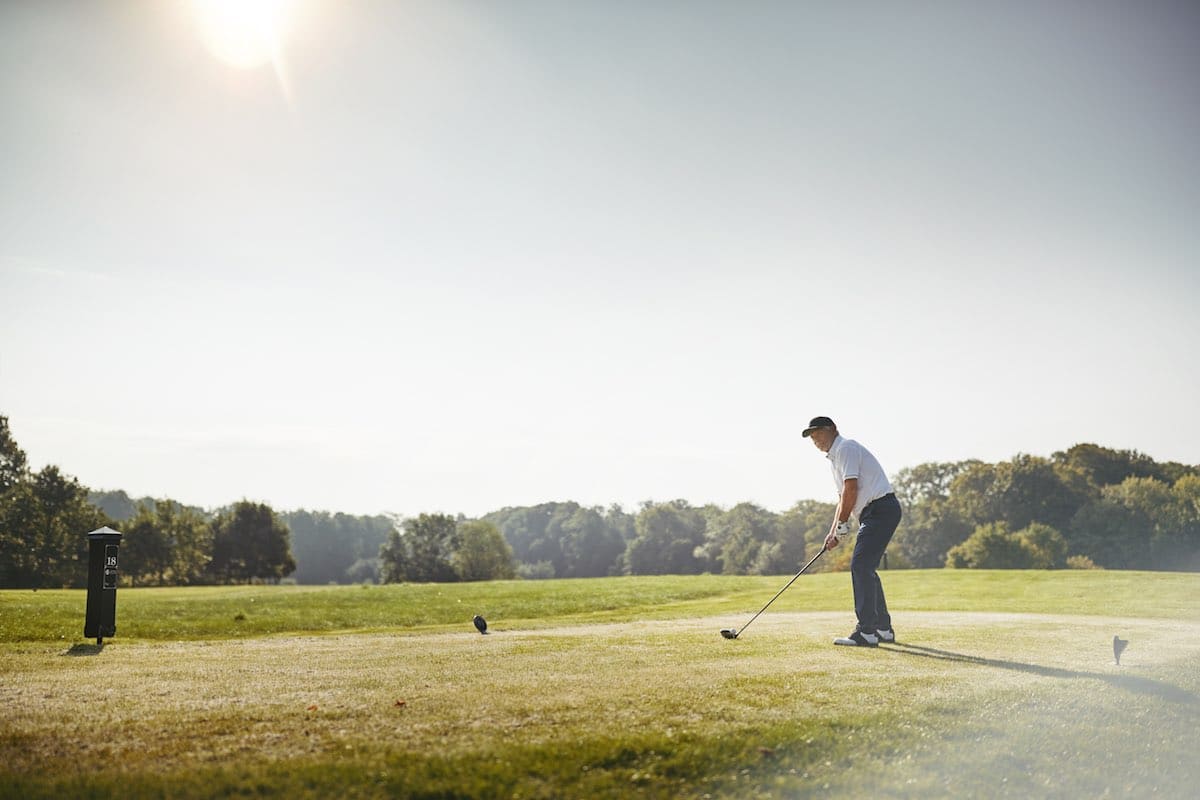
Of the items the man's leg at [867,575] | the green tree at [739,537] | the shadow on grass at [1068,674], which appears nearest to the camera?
the shadow on grass at [1068,674]

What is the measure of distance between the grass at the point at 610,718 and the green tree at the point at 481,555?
305ft

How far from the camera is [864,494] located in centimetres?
1199

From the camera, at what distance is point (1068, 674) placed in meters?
9.16

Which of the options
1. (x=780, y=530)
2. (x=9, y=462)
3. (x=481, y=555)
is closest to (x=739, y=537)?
(x=780, y=530)

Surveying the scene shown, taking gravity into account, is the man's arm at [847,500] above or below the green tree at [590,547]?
above

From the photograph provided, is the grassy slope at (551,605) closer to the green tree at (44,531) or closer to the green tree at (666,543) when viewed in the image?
the green tree at (44,531)

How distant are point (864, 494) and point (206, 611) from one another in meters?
24.0

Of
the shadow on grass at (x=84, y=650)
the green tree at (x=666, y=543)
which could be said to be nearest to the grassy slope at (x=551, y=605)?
the shadow on grass at (x=84, y=650)

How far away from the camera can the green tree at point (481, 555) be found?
103m

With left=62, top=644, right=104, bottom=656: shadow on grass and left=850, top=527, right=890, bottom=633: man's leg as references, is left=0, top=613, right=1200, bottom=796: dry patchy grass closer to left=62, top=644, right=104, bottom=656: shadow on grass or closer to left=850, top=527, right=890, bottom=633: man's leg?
left=850, top=527, right=890, bottom=633: man's leg

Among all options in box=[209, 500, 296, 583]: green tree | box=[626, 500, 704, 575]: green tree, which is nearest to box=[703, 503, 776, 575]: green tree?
box=[626, 500, 704, 575]: green tree

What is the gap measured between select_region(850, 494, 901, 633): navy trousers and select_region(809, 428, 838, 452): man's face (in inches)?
43.2

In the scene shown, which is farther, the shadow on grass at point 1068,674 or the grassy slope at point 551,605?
the grassy slope at point 551,605

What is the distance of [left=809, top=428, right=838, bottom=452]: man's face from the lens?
12414 millimetres
